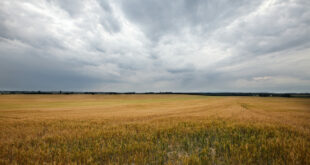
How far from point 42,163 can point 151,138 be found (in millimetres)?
4322

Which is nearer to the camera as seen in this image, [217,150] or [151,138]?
[217,150]

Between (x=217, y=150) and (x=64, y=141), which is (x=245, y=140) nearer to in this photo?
(x=217, y=150)

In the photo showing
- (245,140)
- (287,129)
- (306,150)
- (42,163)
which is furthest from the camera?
(287,129)

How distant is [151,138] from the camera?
6.43 meters

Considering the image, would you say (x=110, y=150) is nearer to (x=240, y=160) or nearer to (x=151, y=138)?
(x=151, y=138)

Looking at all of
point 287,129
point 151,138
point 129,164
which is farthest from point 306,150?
point 129,164

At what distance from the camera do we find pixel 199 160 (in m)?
4.20

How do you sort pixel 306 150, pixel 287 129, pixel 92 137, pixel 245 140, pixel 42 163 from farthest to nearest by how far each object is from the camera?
pixel 287 129
pixel 92 137
pixel 245 140
pixel 306 150
pixel 42 163

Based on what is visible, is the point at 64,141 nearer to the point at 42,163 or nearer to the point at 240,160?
the point at 42,163

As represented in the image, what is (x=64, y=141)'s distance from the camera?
6234 mm

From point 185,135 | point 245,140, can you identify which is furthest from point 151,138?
point 245,140

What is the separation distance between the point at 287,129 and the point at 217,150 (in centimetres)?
641

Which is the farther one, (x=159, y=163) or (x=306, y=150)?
(x=306, y=150)

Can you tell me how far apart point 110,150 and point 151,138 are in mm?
2220
